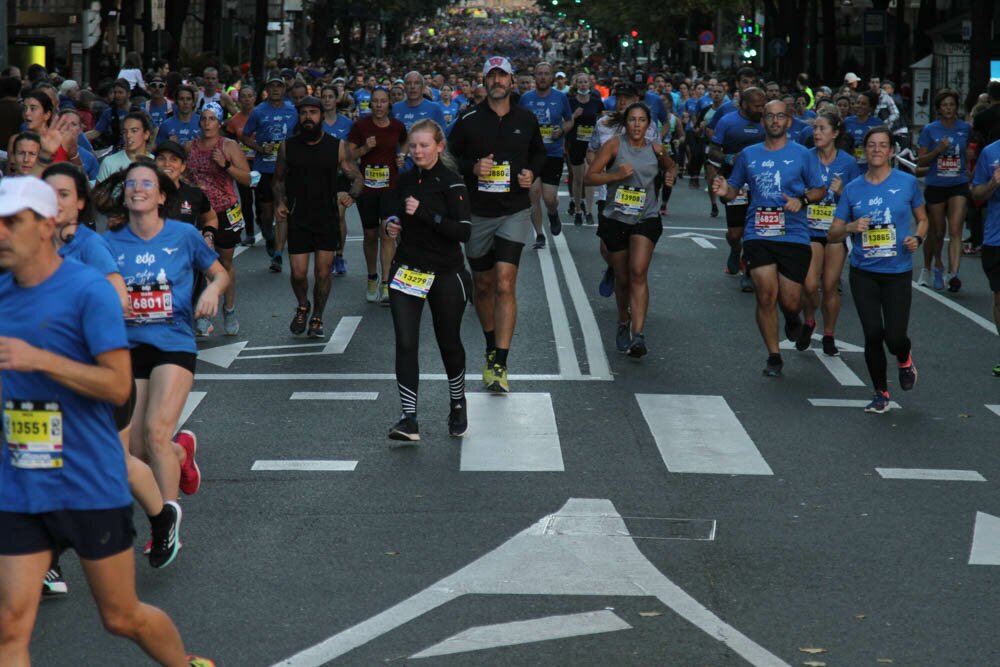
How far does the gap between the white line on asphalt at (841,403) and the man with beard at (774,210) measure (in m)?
0.92

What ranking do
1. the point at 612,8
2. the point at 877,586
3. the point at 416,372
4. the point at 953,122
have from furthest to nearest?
the point at 612,8
the point at 953,122
the point at 416,372
the point at 877,586

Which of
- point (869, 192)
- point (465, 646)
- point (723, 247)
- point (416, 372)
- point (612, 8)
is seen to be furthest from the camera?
point (612, 8)

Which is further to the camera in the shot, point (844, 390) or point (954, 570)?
point (844, 390)

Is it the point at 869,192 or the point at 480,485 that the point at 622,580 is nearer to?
the point at 480,485

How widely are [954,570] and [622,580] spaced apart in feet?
4.69

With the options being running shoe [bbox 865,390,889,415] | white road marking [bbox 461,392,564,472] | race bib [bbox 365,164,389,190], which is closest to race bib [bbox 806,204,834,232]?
running shoe [bbox 865,390,889,415]

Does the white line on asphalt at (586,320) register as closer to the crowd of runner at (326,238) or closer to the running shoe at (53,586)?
the crowd of runner at (326,238)

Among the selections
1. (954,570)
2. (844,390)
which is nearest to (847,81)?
(844,390)

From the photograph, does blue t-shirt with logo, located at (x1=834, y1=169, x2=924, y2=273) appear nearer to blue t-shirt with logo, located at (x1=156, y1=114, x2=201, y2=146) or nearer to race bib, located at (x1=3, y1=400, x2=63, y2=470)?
race bib, located at (x1=3, y1=400, x2=63, y2=470)

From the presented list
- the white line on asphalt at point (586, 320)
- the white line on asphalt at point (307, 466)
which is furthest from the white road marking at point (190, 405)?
the white line on asphalt at point (586, 320)

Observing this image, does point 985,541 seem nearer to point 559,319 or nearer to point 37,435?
point 37,435

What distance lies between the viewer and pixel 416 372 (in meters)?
10.3

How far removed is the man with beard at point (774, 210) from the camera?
12.7 meters

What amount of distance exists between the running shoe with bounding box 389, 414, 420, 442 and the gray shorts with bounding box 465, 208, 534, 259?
2.10 metres
